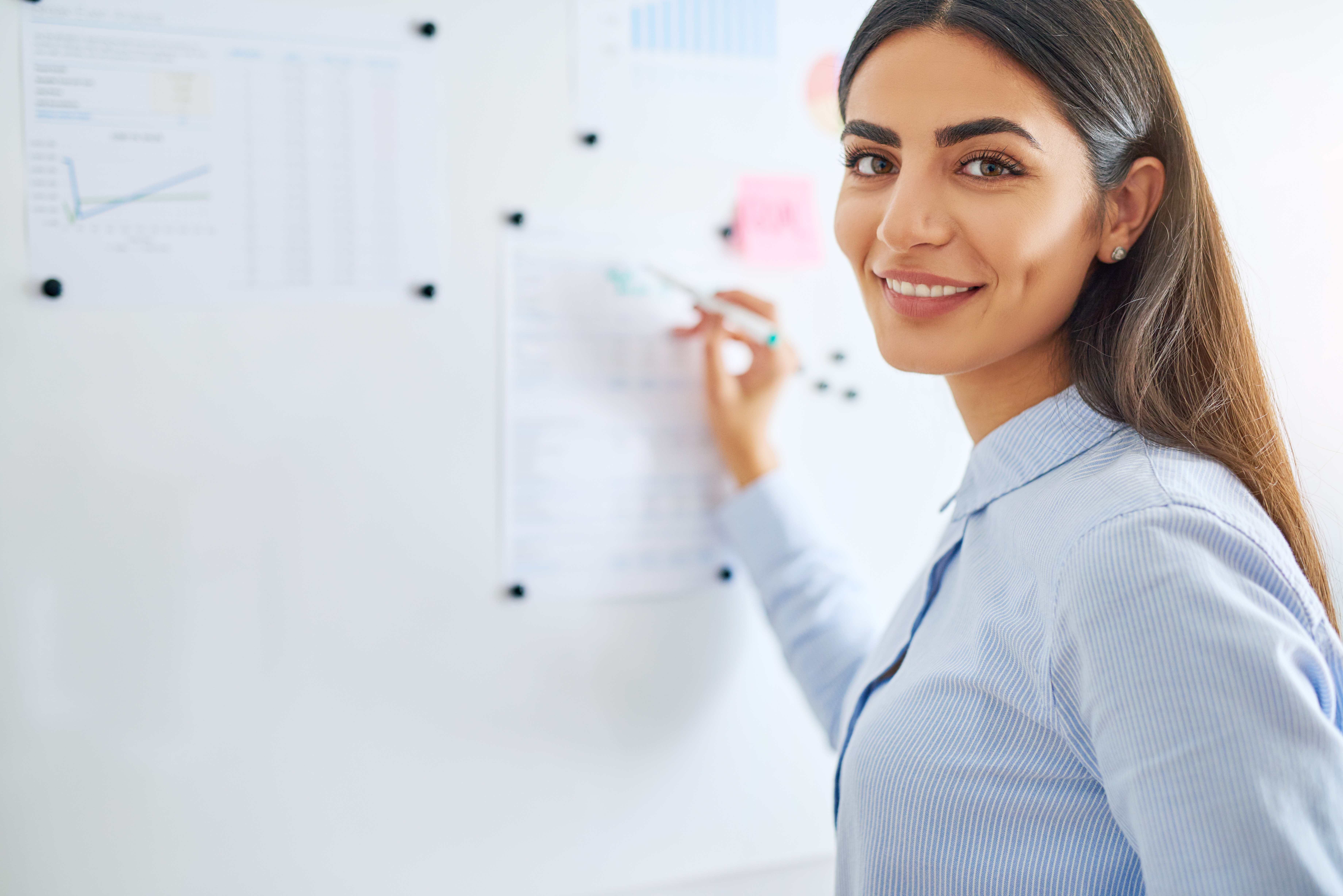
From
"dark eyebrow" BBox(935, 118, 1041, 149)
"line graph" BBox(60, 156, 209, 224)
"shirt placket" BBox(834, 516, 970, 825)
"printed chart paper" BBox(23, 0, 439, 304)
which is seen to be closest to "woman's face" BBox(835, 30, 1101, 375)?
"dark eyebrow" BBox(935, 118, 1041, 149)

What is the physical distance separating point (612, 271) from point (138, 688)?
1.71ft

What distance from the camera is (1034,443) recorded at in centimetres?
63

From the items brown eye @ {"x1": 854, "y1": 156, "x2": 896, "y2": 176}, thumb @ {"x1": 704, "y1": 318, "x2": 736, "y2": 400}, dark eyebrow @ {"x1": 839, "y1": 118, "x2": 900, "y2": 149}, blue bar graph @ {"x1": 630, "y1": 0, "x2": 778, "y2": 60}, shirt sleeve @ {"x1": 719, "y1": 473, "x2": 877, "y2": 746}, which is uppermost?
blue bar graph @ {"x1": 630, "y1": 0, "x2": 778, "y2": 60}

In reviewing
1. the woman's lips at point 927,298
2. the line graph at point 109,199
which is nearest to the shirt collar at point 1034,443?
the woman's lips at point 927,298

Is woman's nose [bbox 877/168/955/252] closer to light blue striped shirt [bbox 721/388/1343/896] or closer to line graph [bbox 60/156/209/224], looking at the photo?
light blue striped shirt [bbox 721/388/1343/896]

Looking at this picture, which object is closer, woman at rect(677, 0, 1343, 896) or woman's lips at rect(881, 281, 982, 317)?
woman at rect(677, 0, 1343, 896)

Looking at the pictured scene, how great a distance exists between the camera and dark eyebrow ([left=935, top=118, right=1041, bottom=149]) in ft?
1.88

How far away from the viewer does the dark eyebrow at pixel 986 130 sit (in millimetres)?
572

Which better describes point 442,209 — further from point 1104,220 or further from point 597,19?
point 1104,220

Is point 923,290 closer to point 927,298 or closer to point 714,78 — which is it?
point 927,298

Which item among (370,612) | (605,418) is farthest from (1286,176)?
(370,612)

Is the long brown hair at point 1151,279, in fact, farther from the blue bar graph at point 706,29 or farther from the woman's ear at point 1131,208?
the blue bar graph at point 706,29

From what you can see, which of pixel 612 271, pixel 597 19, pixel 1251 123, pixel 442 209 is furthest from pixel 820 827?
pixel 1251 123

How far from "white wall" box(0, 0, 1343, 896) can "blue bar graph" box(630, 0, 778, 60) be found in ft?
0.28
